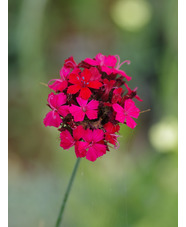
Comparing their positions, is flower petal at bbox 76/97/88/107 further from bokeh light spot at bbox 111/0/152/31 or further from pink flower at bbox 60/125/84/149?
bokeh light spot at bbox 111/0/152/31

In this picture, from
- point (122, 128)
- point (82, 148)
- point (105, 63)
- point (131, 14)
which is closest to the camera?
point (82, 148)

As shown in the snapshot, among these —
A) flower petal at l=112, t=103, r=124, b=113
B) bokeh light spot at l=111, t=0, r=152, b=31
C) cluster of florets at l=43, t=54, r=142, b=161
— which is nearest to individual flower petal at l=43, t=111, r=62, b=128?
cluster of florets at l=43, t=54, r=142, b=161

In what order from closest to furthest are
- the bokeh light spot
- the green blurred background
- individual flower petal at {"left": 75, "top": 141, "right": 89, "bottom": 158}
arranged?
individual flower petal at {"left": 75, "top": 141, "right": 89, "bottom": 158} → the green blurred background → the bokeh light spot

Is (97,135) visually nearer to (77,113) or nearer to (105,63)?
(77,113)

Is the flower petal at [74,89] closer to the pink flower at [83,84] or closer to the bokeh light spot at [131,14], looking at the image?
the pink flower at [83,84]

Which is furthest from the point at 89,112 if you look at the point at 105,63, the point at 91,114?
the point at 105,63

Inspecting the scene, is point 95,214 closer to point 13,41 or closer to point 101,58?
point 101,58

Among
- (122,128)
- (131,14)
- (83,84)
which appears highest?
(131,14)

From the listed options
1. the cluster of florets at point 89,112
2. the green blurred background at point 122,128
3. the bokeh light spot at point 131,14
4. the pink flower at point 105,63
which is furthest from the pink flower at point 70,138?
the bokeh light spot at point 131,14
